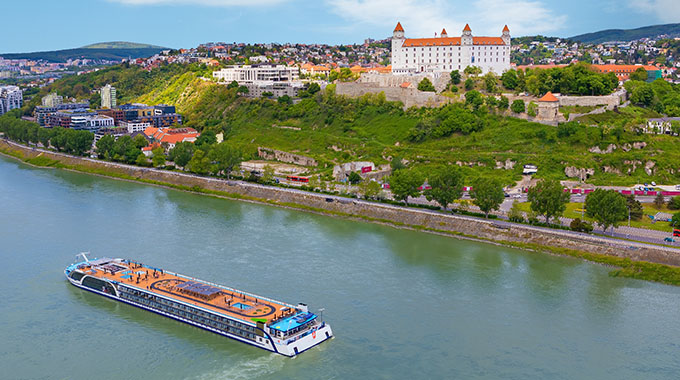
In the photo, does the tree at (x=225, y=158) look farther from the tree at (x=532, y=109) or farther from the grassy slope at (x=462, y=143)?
the tree at (x=532, y=109)

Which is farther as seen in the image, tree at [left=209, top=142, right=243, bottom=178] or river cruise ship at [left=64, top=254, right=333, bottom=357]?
tree at [left=209, top=142, right=243, bottom=178]

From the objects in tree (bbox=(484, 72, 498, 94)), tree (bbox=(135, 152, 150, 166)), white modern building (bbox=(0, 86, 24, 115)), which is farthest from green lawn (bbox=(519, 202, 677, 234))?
white modern building (bbox=(0, 86, 24, 115))

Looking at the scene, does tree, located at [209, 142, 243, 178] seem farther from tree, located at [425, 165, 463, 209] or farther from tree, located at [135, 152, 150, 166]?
tree, located at [425, 165, 463, 209]

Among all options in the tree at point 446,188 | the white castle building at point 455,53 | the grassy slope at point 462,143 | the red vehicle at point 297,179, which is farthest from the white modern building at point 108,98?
the tree at point 446,188

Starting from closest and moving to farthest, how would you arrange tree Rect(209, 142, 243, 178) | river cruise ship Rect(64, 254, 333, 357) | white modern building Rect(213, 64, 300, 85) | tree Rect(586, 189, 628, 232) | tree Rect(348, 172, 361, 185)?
1. river cruise ship Rect(64, 254, 333, 357)
2. tree Rect(586, 189, 628, 232)
3. tree Rect(348, 172, 361, 185)
4. tree Rect(209, 142, 243, 178)
5. white modern building Rect(213, 64, 300, 85)

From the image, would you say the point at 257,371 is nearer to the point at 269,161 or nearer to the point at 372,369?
the point at 372,369

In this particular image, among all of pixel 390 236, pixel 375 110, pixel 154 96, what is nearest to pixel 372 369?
pixel 390 236

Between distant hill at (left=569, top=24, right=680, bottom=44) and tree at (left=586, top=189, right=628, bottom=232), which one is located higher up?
distant hill at (left=569, top=24, right=680, bottom=44)
